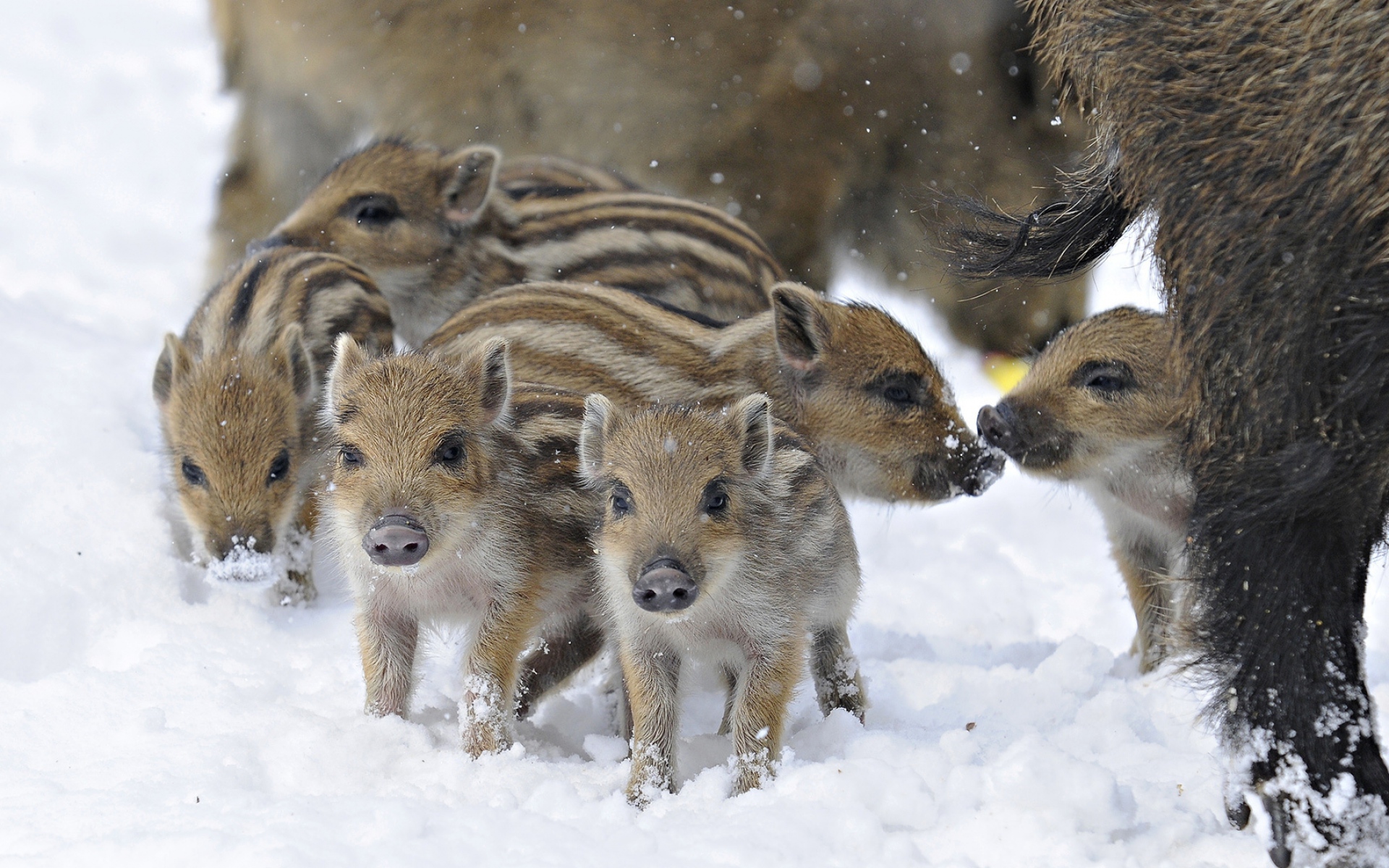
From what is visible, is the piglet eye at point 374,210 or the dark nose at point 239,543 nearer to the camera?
the dark nose at point 239,543

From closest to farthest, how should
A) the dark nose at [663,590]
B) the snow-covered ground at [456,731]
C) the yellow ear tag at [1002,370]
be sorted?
the snow-covered ground at [456,731] → the dark nose at [663,590] → the yellow ear tag at [1002,370]

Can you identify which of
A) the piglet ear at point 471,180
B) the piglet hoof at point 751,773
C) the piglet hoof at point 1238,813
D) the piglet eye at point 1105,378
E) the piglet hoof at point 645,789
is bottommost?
the piglet hoof at point 645,789

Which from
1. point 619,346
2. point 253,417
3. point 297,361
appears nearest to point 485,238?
point 297,361

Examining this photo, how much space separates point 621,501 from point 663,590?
29cm

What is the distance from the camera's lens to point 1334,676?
222 cm

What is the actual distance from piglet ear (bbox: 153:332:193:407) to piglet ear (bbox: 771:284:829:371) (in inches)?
59.3

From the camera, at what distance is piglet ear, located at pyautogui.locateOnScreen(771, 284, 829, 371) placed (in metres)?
3.64

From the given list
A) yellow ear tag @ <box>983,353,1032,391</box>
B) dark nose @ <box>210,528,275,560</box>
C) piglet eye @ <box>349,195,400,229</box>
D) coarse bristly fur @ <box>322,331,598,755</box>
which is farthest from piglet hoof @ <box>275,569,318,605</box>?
yellow ear tag @ <box>983,353,1032,391</box>

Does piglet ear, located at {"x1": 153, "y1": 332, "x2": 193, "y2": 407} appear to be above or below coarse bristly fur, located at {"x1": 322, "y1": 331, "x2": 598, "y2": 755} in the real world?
above

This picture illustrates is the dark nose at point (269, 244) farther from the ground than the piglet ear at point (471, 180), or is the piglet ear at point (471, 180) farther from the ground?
the piglet ear at point (471, 180)

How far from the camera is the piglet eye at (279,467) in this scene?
3.66 meters

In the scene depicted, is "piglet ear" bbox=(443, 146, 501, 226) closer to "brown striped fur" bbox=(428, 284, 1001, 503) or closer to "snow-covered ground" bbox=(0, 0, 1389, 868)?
A: "brown striped fur" bbox=(428, 284, 1001, 503)

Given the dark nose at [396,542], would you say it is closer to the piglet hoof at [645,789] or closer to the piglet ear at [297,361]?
the piglet hoof at [645,789]

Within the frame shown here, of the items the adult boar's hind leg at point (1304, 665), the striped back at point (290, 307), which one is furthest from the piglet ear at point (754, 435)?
the striped back at point (290, 307)
